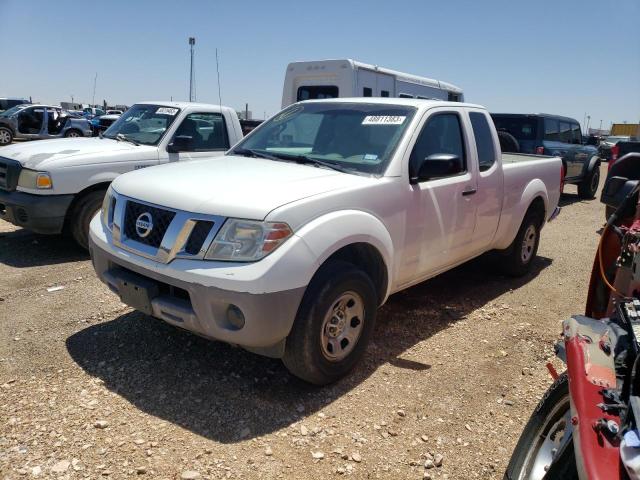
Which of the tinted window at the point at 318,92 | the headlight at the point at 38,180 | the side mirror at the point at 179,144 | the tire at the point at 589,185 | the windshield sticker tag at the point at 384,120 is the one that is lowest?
the tire at the point at 589,185

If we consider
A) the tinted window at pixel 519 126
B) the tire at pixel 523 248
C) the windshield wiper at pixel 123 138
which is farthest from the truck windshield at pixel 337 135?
the tinted window at pixel 519 126

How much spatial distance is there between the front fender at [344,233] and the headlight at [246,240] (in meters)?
0.15

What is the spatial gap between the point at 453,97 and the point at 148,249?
12.6 m

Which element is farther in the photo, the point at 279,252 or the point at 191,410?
the point at 191,410

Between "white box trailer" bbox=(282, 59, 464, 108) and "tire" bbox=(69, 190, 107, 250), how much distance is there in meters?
5.51

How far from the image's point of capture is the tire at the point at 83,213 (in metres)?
5.92

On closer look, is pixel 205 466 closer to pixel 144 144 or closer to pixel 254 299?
pixel 254 299

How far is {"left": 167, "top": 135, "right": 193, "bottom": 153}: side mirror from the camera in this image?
20.9ft

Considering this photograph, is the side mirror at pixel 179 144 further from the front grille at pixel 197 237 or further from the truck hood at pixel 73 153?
the front grille at pixel 197 237

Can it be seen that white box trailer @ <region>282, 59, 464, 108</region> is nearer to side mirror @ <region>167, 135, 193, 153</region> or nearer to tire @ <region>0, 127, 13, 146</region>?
side mirror @ <region>167, 135, 193, 153</region>

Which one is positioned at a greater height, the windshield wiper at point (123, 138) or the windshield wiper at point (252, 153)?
the windshield wiper at point (252, 153)

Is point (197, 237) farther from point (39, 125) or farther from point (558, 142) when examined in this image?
point (39, 125)

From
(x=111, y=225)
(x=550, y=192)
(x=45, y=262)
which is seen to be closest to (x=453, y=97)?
(x=550, y=192)

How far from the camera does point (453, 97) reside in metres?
14.2
